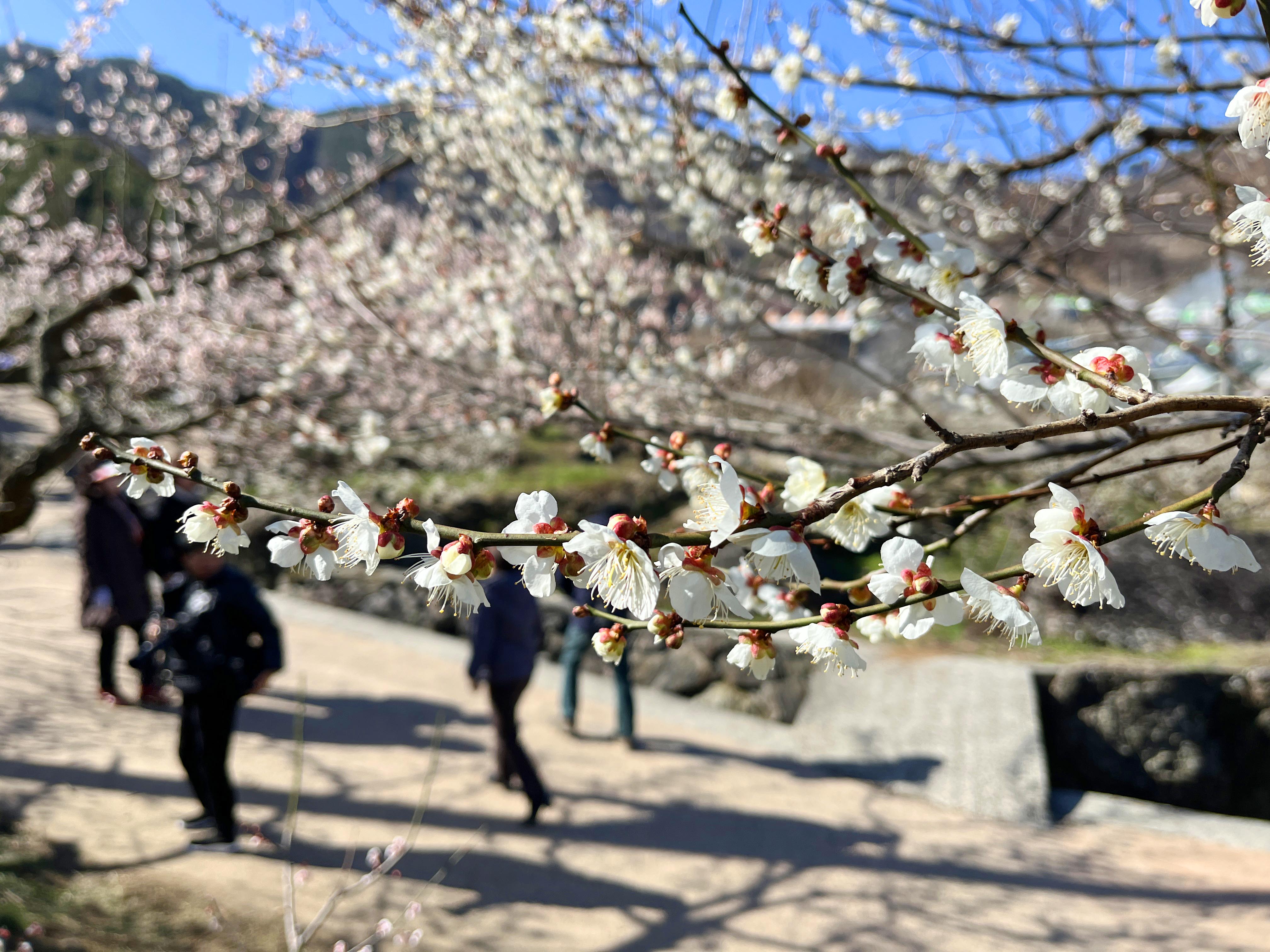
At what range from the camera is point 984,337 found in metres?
1.26

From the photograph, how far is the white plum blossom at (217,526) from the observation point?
116 cm

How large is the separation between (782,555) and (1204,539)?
56 cm

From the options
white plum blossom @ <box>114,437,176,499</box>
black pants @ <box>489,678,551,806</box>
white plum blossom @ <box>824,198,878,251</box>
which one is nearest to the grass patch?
black pants @ <box>489,678,551,806</box>

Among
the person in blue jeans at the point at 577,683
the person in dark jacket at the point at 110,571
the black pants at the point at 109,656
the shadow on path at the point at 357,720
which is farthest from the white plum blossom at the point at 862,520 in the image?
the black pants at the point at 109,656

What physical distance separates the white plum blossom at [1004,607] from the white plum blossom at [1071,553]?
0.17 feet

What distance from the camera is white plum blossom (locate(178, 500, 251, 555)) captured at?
116cm

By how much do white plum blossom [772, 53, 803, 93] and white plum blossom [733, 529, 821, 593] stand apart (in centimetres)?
264

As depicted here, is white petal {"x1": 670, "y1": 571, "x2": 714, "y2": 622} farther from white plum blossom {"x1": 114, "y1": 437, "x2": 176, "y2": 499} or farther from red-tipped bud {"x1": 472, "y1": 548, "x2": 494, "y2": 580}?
white plum blossom {"x1": 114, "y1": 437, "x2": 176, "y2": 499}

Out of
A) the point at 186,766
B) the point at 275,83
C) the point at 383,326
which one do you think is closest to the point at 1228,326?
the point at 383,326

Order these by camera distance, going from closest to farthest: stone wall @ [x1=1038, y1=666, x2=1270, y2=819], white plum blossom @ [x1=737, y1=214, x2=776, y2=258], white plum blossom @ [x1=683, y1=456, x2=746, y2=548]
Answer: white plum blossom @ [x1=683, y1=456, x2=746, y2=548] → white plum blossom @ [x1=737, y1=214, x2=776, y2=258] → stone wall @ [x1=1038, y1=666, x2=1270, y2=819]

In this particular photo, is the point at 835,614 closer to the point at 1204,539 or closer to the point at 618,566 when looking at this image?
the point at 618,566

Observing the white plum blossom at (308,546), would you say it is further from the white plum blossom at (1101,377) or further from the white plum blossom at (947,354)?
the white plum blossom at (1101,377)

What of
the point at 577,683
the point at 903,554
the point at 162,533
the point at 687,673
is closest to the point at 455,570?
the point at 903,554

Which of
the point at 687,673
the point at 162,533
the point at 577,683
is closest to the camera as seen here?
the point at 162,533
